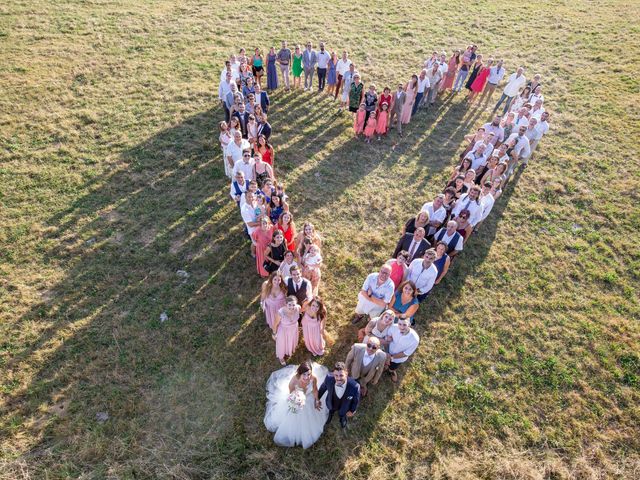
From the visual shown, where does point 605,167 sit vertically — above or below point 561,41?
below

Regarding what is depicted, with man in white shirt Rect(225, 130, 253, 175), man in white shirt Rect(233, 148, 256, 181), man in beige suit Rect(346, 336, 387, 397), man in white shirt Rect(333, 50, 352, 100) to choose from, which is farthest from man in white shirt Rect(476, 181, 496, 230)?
man in white shirt Rect(333, 50, 352, 100)

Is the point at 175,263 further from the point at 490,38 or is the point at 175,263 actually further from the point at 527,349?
the point at 490,38

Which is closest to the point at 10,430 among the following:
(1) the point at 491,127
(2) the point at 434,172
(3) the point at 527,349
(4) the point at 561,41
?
(3) the point at 527,349

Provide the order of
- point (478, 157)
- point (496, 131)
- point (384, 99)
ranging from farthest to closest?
point (384, 99) < point (496, 131) < point (478, 157)

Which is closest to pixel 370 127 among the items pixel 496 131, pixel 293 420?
pixel 496 131

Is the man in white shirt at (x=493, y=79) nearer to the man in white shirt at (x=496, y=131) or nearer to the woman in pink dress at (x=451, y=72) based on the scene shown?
the woman in pink dress at (x=451, y=72)

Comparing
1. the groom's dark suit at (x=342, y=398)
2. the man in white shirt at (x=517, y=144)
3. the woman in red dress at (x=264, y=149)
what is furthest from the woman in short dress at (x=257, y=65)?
the groom's dark suit at (x=342, y=398)

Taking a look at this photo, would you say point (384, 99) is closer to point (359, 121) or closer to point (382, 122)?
point (382, 122)
